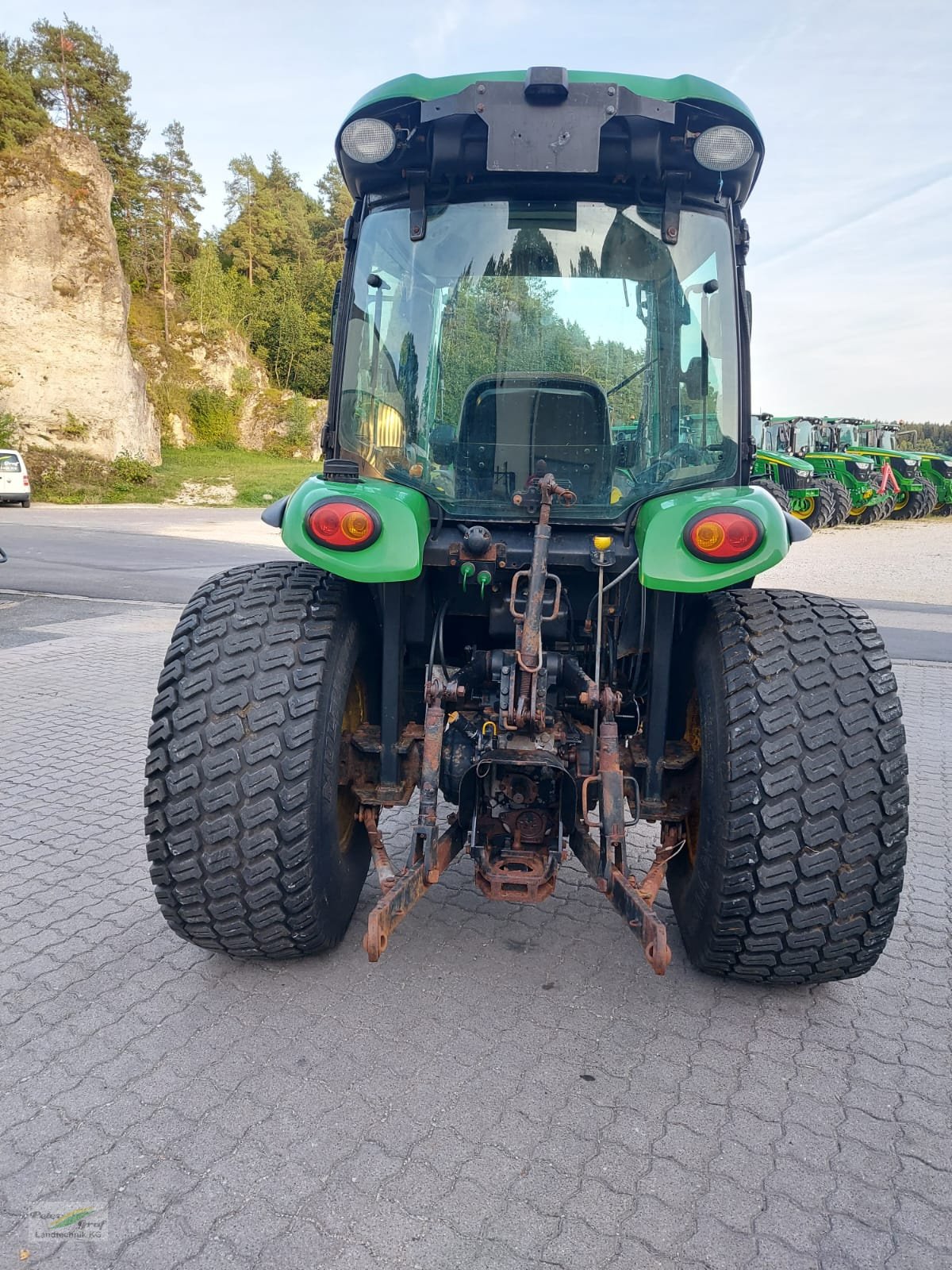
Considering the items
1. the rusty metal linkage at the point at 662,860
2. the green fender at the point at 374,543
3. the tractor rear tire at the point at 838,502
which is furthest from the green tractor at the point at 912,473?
the green fender at the point at 374,543

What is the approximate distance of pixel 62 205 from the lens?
3247 cm

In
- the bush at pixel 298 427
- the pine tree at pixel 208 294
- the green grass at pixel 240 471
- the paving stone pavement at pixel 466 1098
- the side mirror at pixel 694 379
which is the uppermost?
the pine tree at pixel 208 294

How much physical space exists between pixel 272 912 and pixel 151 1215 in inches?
33.5

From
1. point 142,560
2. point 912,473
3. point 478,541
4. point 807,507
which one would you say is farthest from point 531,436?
point 912,473

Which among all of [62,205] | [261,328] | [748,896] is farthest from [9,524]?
[261,328]

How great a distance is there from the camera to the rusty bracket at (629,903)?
92.0 inches

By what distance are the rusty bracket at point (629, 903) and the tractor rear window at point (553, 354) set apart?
3.60ft

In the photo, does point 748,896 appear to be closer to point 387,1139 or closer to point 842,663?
point 842,663

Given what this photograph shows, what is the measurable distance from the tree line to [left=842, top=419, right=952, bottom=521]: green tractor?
21873mm

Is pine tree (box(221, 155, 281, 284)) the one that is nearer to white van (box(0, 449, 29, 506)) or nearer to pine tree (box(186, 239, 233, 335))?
pine tree (box(186, 239, 233, 335))

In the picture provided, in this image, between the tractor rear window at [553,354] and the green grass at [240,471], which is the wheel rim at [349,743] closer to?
the tractor rear window at [553,354]

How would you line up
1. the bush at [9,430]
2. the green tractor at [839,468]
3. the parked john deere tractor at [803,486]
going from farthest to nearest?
the bush at [9,430] → the green tractor at [839,468] → the parked john deere tractor at [803,486]

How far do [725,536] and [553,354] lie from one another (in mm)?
986

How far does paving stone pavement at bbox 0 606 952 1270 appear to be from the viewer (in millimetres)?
2043
